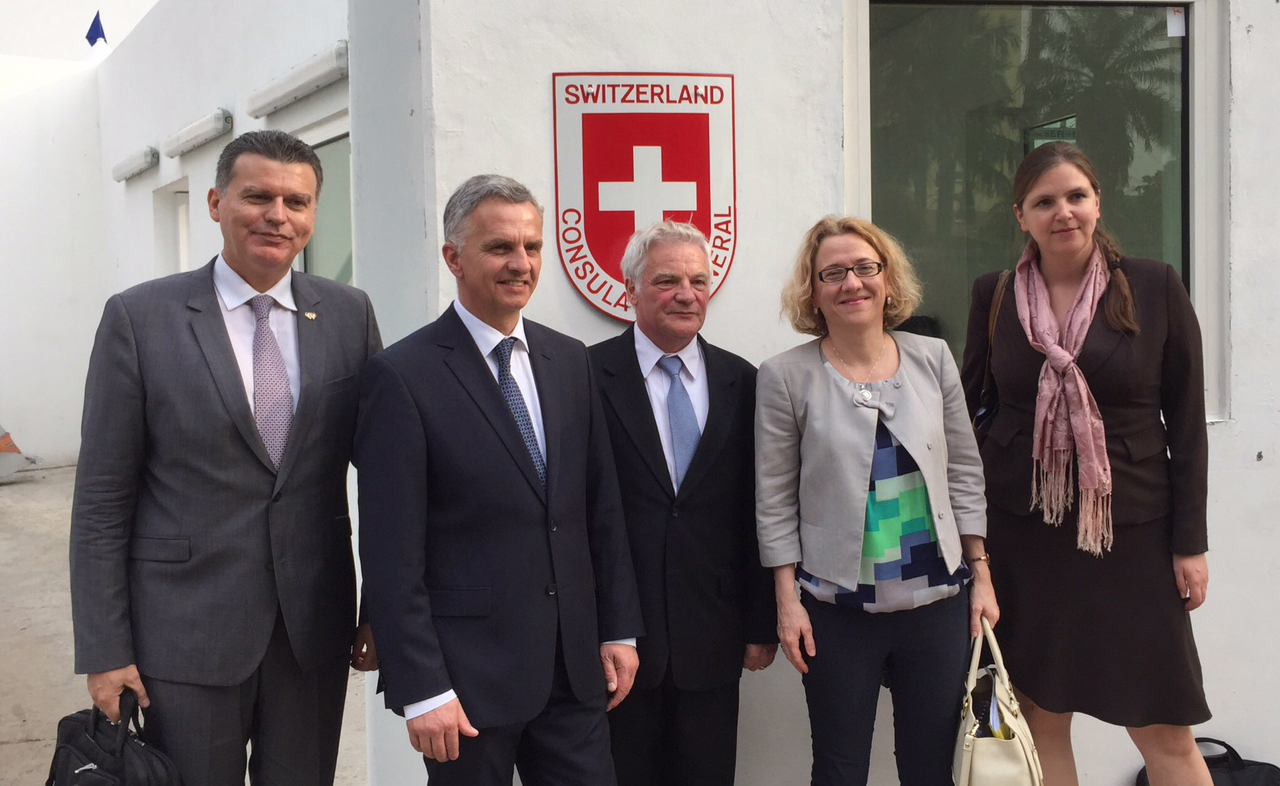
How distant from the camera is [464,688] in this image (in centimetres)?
187

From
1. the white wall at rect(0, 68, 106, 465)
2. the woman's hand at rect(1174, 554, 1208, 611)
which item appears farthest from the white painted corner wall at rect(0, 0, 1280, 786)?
the white wall at rect(0, 68, 106, 465)

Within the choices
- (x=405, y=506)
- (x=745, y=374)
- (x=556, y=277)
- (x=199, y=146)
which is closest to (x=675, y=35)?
(x=556, y=277)

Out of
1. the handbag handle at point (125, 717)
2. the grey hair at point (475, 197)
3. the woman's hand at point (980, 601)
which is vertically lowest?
the handbag handle at point (125, 717)

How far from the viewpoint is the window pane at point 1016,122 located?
3225mm

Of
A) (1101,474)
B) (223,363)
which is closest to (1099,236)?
(1101,474)

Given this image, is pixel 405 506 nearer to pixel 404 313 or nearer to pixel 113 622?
pixel 113 622

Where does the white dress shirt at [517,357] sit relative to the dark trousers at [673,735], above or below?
above

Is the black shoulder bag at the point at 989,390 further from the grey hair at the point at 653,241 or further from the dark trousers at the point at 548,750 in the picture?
the dark trousers at the point at 548,750

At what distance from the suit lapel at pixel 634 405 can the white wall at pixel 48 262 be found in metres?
10.1

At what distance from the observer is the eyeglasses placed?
85.6 inches

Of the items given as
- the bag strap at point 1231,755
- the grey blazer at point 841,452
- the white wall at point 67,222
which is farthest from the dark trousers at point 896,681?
the white wall at point 67,222

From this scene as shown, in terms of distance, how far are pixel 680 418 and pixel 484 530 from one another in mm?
563

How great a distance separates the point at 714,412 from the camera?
2.27m

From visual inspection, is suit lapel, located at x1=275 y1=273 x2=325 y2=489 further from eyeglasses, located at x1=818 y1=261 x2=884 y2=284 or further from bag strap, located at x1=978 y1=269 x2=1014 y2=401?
bag strap, located at x1=978 y1=269 x2=1014 y2=401
